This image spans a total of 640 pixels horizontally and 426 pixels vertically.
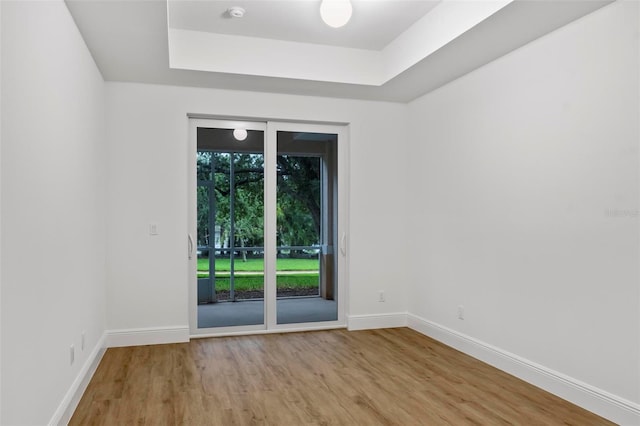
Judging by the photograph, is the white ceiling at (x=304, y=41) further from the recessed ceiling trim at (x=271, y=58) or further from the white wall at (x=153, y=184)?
the white wall at (x=153, y=184)

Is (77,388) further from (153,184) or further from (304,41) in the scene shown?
(304,41)

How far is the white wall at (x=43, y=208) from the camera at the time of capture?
1.95 m

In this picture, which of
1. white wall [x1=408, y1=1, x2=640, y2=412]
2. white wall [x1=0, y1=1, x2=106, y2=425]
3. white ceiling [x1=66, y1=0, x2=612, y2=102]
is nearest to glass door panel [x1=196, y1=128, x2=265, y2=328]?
white ceiling [x1=66, y1=0, x2=612, y2=102]

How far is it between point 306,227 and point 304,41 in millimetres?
1959

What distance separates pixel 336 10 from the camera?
3326 millimetres

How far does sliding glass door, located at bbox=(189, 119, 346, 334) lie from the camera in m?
4.94

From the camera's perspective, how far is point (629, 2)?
2.80m

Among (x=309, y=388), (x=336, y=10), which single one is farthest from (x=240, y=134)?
(x=309, y=388)

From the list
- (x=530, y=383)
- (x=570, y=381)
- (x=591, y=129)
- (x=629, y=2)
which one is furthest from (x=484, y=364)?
(x=629, y=2)

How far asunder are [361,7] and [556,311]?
2.75 metres

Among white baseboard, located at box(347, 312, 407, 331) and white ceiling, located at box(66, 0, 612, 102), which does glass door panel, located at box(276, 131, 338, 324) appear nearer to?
white baseboard, located at box(347, 312, 407, 331)

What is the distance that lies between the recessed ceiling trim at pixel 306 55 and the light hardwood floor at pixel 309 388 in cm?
260

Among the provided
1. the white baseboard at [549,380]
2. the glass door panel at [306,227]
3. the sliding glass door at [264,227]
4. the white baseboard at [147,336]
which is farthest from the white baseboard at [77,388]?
the white baseboard at [549,380]

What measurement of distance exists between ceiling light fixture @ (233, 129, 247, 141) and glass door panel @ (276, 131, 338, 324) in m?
0.37
